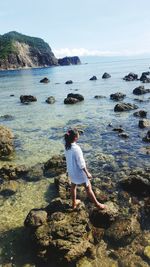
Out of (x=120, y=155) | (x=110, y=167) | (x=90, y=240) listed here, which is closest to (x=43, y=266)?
(x=90, y=240)

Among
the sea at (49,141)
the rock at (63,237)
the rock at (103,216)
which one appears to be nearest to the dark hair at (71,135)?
the rock at (63,237)

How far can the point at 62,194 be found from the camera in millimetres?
14477

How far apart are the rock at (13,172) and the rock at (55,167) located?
117 cm

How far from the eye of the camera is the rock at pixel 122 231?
36.4ft

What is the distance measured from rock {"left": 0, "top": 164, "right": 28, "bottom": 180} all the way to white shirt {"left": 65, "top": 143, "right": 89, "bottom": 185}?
5884mm

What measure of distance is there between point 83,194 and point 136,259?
15.1ft

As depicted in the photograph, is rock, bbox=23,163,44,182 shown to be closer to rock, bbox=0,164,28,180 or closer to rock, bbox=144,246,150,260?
rock, bbox=0,164,28,180

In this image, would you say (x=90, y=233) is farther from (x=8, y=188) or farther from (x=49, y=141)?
(x=49, y=141)

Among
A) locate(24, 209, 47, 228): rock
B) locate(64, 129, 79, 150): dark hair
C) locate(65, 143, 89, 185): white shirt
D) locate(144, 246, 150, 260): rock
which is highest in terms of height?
locate(64, 129, 79, 150): dark hair

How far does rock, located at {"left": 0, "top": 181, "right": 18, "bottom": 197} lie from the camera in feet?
49.8

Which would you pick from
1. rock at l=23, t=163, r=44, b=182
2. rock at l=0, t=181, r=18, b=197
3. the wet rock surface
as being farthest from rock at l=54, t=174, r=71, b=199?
rock at l=0, t=181, r=18, b=197

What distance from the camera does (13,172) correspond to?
56.2ft

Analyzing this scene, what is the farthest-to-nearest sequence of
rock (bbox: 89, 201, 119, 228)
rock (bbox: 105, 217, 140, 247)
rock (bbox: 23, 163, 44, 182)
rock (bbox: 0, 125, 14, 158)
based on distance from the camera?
rock (bbox: 0, 125, 14, 158) < rock (bbox: 23, 163, 44, 182) < rock (bbox: 89, 201, 119, 228) < rock (bbox: 105, 217, 140, 247)

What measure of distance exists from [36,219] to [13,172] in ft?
20.0
